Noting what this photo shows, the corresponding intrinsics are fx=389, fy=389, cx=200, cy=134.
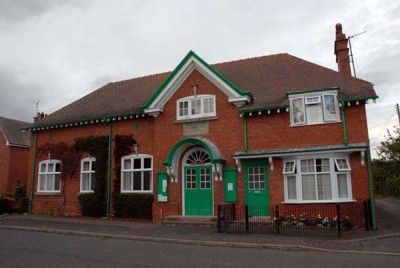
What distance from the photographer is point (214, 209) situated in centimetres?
1811

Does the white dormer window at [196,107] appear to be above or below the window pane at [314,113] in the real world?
above

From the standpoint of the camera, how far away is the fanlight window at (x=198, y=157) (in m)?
19.1

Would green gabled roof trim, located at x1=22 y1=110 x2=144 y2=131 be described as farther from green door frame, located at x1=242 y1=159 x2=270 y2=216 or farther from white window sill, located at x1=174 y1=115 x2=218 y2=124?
green door frame, located at x1=242 y1=159 x2=270 y2=216

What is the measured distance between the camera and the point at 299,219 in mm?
16078

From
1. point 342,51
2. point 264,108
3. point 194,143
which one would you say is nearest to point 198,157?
point 194,143

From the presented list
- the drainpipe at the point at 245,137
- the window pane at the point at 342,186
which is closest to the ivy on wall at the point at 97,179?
the drainpipe at the point at 245,137

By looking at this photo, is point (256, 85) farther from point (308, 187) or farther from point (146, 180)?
point (146, 180)

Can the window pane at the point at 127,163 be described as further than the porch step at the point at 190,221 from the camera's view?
Yes

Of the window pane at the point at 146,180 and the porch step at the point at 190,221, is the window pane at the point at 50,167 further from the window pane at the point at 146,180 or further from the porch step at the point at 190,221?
the porch step at the point at 190,221

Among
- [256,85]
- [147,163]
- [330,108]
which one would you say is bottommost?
[147,163]

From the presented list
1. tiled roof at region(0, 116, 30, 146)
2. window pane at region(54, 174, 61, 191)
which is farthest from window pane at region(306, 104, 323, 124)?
tiled roof at region(0, 116, 30, 146)

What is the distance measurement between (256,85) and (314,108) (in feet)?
12.4

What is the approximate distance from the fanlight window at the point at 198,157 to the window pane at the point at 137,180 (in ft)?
9.79

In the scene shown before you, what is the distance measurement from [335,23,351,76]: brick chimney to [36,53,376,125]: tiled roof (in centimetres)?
A: 144
